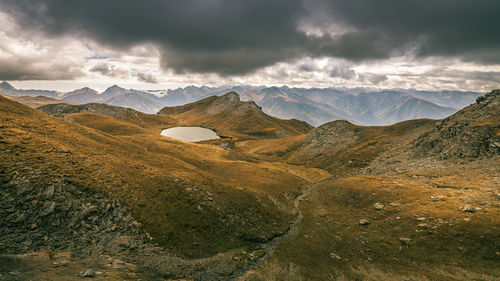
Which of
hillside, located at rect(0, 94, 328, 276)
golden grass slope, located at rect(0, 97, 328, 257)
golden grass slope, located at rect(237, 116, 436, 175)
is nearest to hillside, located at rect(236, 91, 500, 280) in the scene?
golden grass slope, located at rect(0, 97, 328, 257)

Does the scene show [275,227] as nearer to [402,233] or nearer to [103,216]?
[402,233]

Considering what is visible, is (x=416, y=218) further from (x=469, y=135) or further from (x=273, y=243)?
(x=469, y=135)

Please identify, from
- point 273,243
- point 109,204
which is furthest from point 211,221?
point 109,204

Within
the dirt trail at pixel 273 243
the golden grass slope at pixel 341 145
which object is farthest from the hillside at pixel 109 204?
the golden grass slope at pixel 341 145

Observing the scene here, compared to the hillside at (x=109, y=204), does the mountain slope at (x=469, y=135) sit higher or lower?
higher

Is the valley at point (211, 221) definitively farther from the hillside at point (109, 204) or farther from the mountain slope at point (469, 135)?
the mountain slope at point (469, 135)

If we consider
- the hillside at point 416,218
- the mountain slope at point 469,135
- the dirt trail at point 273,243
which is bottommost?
the dirt trail at point 273,243

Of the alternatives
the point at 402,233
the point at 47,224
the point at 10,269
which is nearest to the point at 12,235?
the point at 47,224

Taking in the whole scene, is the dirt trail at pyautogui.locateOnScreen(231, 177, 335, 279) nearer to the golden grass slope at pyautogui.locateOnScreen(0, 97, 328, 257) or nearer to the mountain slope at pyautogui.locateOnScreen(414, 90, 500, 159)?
the golden grass slope at pyautogui.locateOnScreen(0, 97, 328, 257)

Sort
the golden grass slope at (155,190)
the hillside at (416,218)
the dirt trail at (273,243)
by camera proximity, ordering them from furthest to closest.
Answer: the golden grass slope at (155,190) → the dirt trail at (273,243) → the hillside at (416,218)

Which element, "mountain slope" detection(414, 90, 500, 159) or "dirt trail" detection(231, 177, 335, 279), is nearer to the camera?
"dirt trail" detection(231, 177, 335, 279)

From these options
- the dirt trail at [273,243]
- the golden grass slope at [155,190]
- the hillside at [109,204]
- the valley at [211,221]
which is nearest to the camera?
the valley at [211,221]
